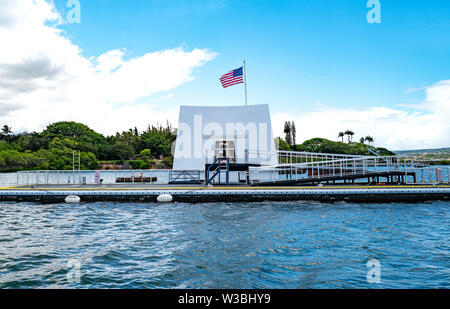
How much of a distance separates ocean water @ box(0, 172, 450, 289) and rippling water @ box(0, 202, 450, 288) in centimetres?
3

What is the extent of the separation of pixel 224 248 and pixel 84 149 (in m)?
86.4

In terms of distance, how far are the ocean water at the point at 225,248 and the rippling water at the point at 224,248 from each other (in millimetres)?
33

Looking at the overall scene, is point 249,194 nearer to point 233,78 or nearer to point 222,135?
point 222,135

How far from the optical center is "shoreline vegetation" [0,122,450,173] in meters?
73.6

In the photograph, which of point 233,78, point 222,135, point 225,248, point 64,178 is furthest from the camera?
point 64,178

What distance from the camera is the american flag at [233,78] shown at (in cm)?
2872

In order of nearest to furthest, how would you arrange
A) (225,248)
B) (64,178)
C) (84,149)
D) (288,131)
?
(225,248), (64,178), (84,149), (288,131)

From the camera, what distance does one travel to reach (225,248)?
979cm

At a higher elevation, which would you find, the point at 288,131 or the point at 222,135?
the point at 288,131

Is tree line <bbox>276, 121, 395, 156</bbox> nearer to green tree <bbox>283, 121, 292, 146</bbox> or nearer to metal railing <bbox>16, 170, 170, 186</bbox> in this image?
green tree <bbox>283, 121, 292, 146</bbox>

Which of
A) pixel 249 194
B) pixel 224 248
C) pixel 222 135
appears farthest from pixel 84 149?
pixel 224 248

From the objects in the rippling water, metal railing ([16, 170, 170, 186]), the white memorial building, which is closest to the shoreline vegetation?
metal railing ([16, 170, 170, 186])

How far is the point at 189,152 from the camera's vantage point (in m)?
30.6

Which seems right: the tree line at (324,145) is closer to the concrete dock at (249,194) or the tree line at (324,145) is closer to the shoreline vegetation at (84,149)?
the shoreline vegetation at (84,149)
